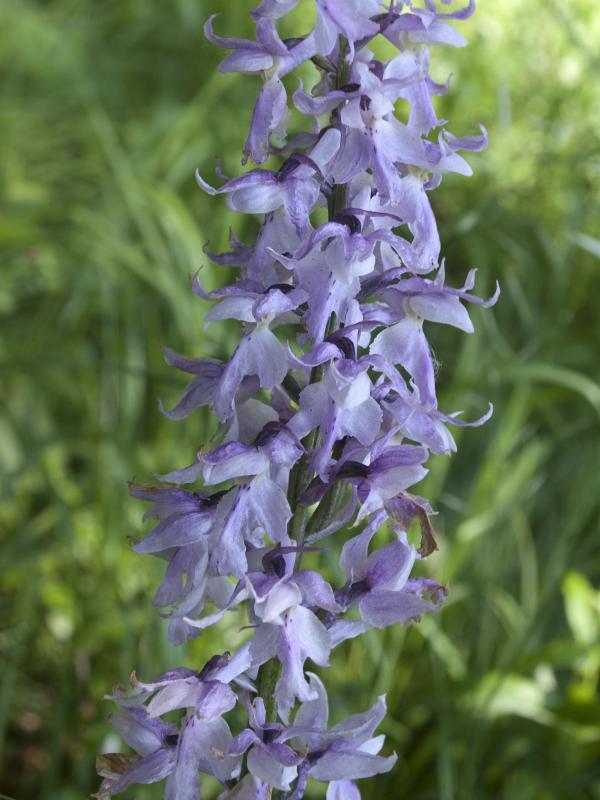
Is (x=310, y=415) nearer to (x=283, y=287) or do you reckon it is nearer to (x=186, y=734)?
(x=283, y=287)

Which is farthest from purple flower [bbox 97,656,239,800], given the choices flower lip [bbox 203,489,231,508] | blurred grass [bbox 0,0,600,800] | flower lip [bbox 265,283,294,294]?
blurred grass [bbox 0,0,600,800]

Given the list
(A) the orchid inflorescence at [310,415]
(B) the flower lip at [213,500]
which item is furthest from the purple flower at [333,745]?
Result: (B) the flower lip at [213,500]

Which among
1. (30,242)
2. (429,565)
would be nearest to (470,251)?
(429,565)

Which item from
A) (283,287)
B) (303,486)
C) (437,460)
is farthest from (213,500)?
(437,460)

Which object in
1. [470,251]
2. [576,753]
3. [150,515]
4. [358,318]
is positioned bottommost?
[576,753]

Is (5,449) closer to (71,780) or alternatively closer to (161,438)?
(161,438)

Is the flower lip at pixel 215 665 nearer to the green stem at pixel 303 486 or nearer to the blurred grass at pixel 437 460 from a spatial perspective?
the green stem at pixel 303 486

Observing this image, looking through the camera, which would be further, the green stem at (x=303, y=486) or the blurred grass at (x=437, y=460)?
the blurred grass at (x=437, y=460)
